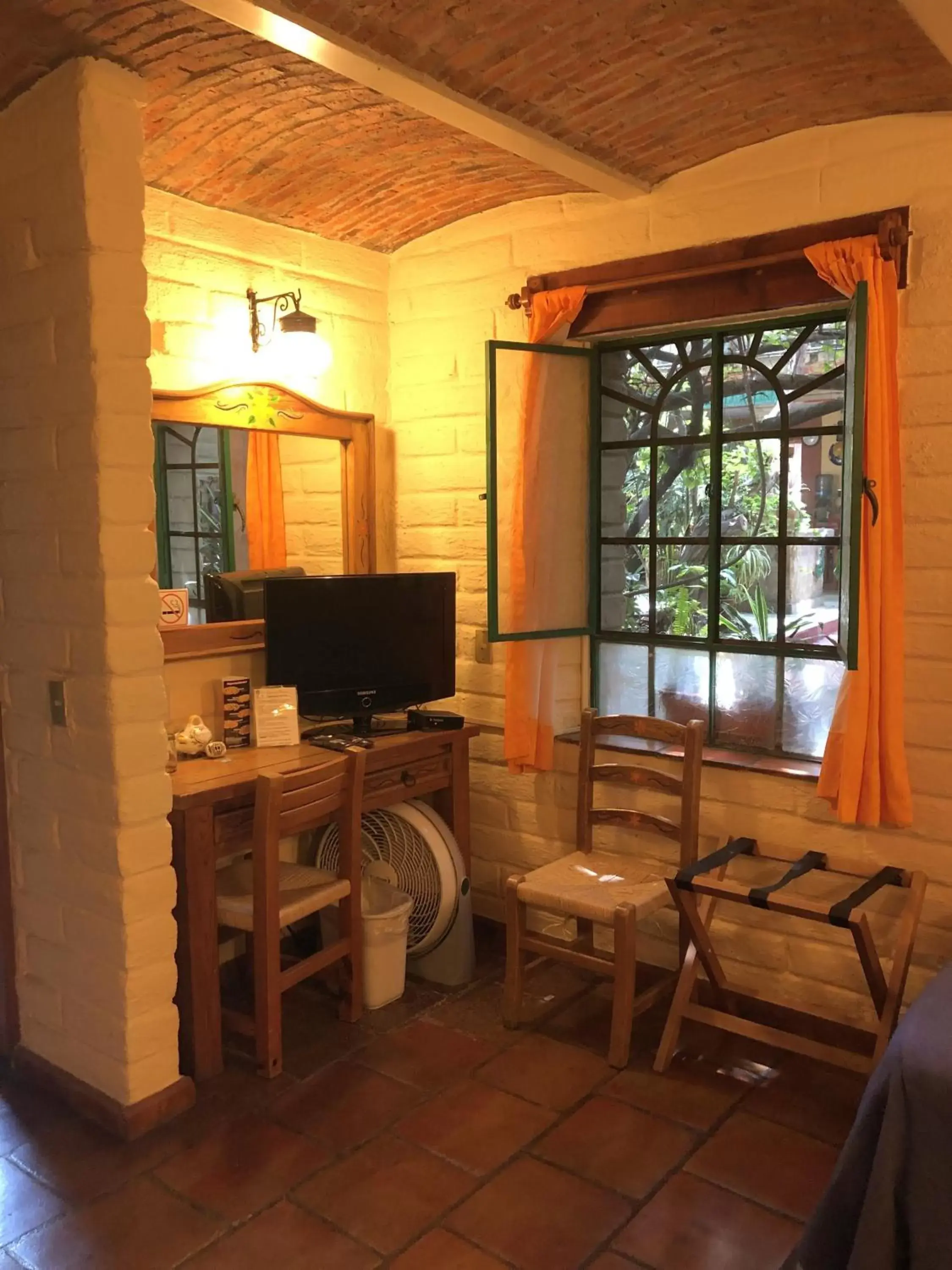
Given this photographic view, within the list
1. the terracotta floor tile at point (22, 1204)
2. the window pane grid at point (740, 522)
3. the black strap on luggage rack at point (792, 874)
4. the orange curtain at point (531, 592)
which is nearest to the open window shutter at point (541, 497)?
the orange curtain at point (531, 592)

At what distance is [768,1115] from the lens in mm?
2662

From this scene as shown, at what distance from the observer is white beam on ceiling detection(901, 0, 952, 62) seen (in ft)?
6.61

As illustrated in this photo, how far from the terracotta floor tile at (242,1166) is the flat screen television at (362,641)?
1.27 meters

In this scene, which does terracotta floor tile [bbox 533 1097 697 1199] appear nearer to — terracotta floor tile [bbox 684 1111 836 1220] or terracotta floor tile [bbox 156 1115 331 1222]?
terracotta floor tile [bbox 684 1111 836 1220]

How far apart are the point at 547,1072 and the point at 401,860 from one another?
0.87 metres

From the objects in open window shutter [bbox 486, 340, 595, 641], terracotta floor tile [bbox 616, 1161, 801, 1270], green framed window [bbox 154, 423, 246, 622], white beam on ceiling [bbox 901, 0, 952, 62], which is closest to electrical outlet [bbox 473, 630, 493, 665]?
open window shutter [bbox 486, 340, 595, 641]

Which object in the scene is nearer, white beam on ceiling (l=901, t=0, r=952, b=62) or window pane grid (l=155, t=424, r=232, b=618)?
white beam on ceiling (l=901, t=0, r=952, b=62)

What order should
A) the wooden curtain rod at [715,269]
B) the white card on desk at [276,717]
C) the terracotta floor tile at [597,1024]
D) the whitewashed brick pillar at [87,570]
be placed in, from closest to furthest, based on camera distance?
the whitewashed brick pillar at [87,570]
the wooden curtain rod at [715,269]
the terracotta floor tile at [597,1024]
the white card on desk at [276,717]

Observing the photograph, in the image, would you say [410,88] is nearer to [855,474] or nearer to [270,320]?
[270,320]

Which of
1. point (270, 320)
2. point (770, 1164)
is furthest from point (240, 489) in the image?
point (770, 1164)

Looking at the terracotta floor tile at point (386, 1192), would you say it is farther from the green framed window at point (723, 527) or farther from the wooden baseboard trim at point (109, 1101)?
the green framed window at point (723, 527)

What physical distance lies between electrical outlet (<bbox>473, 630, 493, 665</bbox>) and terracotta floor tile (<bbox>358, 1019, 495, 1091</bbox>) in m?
1.28

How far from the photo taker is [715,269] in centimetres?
305

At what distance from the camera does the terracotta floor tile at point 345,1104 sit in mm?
2594
